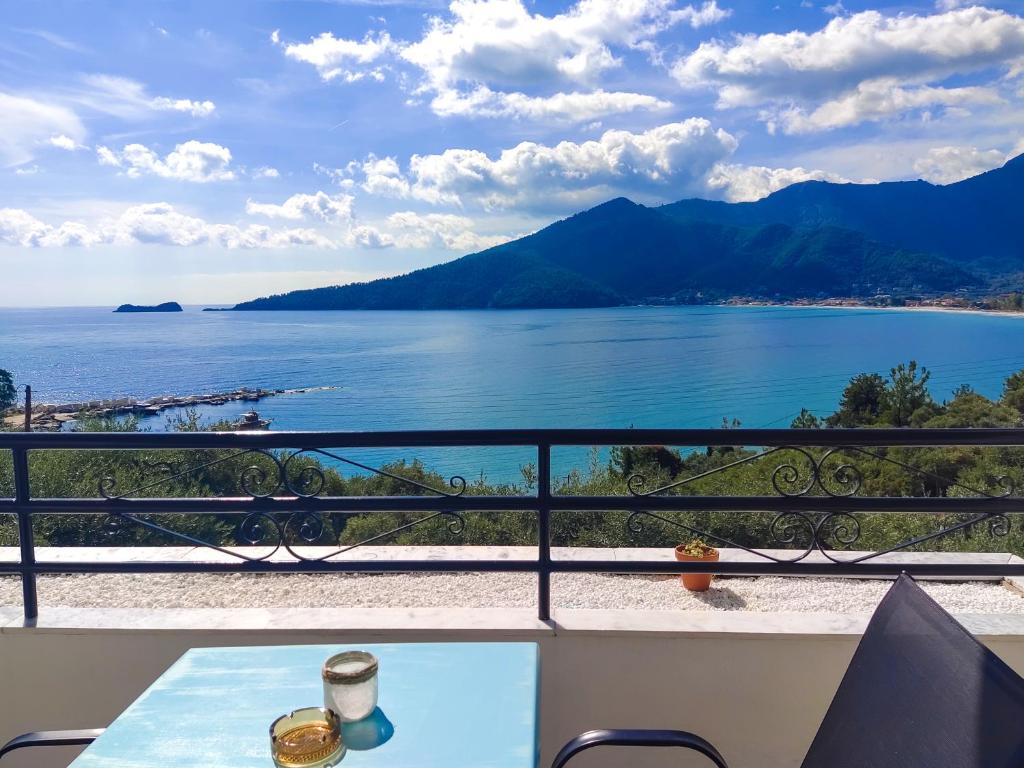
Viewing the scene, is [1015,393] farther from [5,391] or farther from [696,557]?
[5,391]

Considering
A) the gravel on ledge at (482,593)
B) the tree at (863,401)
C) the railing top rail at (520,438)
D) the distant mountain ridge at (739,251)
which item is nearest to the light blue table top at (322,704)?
the railing top rail at (520,438)

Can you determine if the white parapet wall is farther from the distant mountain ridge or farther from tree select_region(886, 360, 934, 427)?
the distant mountain ridge

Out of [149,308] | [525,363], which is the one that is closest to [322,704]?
[525,363]

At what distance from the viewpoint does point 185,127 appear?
16.7m

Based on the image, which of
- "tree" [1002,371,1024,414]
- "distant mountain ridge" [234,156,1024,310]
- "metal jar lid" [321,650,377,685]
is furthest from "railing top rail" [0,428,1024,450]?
"distant mountain ridge" [234,156,1024,310]

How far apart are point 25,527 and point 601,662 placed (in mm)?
1925

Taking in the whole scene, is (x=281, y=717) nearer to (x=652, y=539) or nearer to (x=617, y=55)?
(x=652, y=539)

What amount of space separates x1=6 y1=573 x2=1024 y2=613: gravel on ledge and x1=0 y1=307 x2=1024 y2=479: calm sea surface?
16.8 meters

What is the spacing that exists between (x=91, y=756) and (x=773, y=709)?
1896mm

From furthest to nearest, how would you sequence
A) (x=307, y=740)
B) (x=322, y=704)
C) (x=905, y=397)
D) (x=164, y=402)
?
(x=164, y=402) < (x=905, y=397) < (x=322, y=704) < (x=307, y=740)

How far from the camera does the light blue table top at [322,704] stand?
1306 mm

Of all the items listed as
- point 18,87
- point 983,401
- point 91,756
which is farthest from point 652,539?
point 983,401

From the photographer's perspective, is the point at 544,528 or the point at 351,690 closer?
the point at 351,690

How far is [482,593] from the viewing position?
428cm
